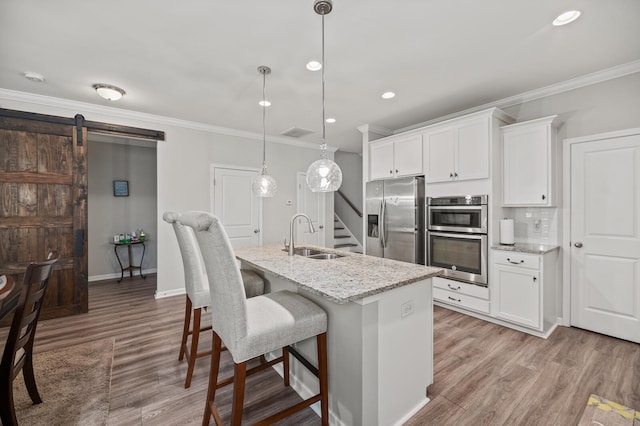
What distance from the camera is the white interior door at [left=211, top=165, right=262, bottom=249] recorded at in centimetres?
462

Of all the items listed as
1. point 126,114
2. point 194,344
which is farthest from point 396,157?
point 126,114

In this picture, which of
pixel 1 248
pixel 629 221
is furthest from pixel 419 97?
pixel 1 248

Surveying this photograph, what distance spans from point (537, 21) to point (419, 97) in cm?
142

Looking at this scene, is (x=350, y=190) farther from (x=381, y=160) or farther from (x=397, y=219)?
(x=397, y=219)

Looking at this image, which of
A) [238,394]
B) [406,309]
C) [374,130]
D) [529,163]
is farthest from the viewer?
[374,130]

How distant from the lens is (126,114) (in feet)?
12.8

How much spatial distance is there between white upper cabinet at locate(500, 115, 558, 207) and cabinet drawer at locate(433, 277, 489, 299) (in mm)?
1019

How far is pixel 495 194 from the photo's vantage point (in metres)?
3.18

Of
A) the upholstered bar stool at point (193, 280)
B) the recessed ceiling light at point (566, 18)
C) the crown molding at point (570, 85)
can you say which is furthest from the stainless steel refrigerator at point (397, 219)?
the upholstered bar stool at point (193, 280)

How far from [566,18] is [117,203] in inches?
258

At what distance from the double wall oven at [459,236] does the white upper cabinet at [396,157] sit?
1.85 feet

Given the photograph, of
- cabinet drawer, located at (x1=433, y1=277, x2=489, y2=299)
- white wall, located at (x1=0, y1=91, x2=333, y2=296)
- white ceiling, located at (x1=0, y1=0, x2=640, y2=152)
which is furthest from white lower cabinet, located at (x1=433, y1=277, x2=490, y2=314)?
white wall, located at (x1=0, y1=91, x2=333, y2=296)

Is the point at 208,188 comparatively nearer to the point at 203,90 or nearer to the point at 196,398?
the point at 203,90

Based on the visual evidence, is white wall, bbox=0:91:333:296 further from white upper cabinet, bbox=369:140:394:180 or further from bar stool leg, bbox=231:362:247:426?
bar stool leg, bbox=231:362:247:426
